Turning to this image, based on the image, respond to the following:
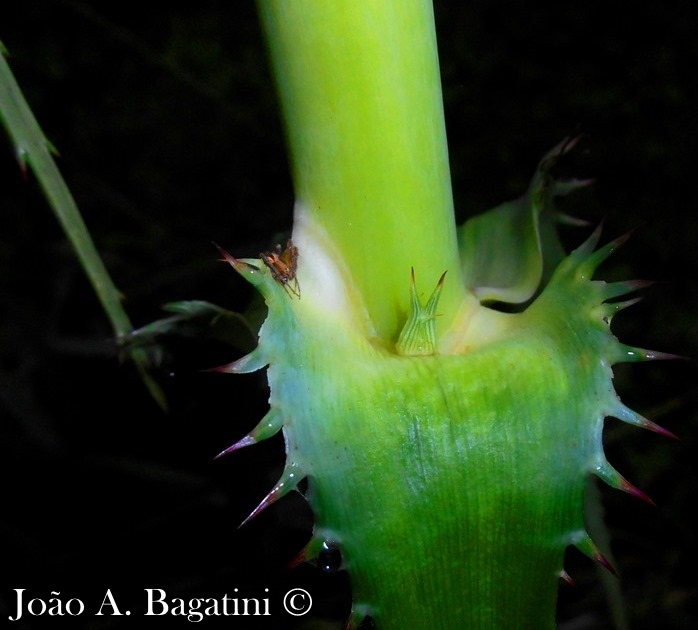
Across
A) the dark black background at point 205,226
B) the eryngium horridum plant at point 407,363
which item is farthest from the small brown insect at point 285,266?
the dark black background at point 205,226

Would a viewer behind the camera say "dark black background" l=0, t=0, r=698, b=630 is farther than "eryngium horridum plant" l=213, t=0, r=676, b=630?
Yes

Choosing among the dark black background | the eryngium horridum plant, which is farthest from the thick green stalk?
the dark black background

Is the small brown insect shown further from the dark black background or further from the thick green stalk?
the dark black background

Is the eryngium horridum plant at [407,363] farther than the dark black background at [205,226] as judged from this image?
No

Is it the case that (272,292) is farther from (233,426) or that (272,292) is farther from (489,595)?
(233,426)

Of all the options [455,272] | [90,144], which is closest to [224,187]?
[90,144]

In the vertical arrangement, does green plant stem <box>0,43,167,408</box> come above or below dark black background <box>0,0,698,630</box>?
below

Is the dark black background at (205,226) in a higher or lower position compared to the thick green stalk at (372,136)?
higher

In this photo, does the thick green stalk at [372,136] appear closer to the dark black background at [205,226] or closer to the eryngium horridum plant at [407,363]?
the eryngium horridum plant at [407,363]

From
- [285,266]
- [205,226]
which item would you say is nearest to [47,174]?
[285,266]
